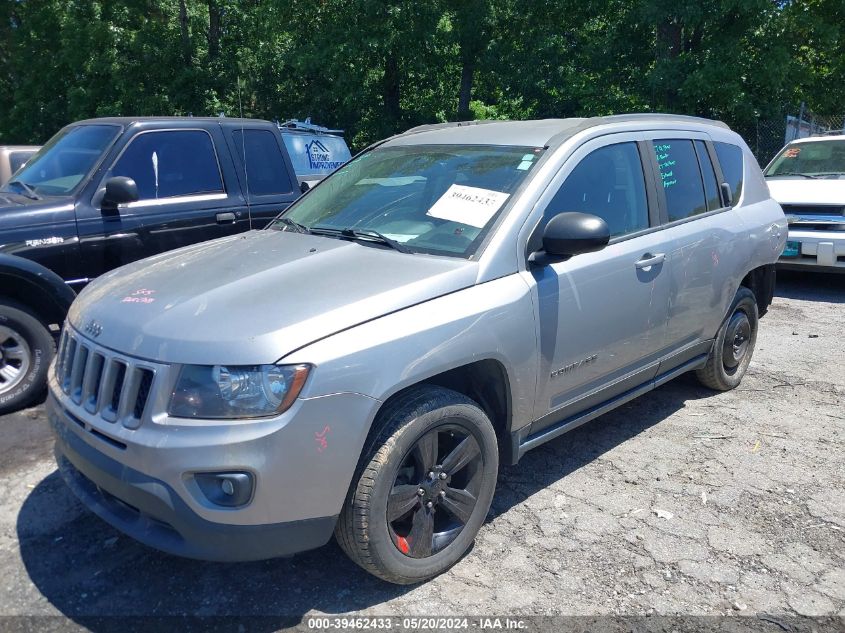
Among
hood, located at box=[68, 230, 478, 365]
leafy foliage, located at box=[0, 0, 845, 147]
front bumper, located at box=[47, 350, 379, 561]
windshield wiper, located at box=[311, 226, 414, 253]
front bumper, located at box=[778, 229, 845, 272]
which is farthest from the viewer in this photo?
leafy foliage, located at box=[0, 0, 845, 147]

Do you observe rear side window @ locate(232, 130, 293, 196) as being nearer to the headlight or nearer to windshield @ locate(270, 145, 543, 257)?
windshield @ locate(270, 145, 543, 257)

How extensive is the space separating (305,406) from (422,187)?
165 cm

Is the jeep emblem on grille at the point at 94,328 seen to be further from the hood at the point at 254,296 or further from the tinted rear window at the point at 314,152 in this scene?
the tinted rear window at the point at 314,152

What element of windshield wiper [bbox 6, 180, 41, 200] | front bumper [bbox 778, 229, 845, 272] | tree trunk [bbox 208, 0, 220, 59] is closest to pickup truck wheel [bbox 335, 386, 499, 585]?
windshield wiper [bbox 6, 180, 41, 200]

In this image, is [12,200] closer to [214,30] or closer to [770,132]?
[770,132]

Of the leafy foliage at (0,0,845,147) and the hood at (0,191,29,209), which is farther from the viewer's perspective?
the leafy foliage at (0,0,845,147)

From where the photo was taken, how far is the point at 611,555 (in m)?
3.29

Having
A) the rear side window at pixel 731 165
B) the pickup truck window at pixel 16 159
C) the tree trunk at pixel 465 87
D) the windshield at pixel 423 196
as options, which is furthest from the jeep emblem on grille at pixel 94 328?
the tree trunk at pixel 465 87

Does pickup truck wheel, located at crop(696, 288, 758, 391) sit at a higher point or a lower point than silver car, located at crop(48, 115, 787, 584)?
lower

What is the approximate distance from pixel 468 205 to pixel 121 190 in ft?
9.46

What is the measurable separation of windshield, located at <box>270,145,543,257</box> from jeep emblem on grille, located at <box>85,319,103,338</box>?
1275 mm

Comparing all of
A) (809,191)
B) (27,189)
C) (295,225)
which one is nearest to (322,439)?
(295,225)

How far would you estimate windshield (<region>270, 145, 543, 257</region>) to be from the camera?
339 centimetres

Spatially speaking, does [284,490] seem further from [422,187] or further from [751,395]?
[751,395]
